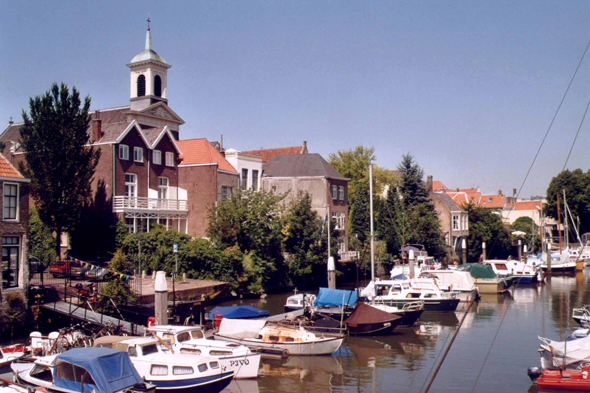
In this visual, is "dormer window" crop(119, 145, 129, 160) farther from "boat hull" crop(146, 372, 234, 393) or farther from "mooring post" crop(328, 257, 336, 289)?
"boat hull" crop(146, 372, 234, 393)

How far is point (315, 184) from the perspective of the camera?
58.4m

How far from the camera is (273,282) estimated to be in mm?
48719

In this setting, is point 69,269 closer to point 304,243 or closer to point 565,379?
point 304,243

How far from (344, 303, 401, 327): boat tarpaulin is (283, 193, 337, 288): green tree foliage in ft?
65.5

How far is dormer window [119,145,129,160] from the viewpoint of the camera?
46.1 metres

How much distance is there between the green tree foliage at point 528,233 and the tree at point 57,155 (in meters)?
66.9

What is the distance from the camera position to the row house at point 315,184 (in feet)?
190

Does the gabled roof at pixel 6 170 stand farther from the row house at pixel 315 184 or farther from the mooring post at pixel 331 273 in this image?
the row house at pixel 315 184

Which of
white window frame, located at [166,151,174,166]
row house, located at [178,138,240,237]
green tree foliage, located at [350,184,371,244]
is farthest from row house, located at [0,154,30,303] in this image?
green tree foliage, located at [350,184,371,244]

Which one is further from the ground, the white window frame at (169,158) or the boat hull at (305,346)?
the white window frame at (169,158)

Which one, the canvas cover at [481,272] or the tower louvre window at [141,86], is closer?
the canvas cover at [481,272]

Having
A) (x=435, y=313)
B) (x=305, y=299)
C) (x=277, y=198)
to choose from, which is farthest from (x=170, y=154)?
(x=435, y=313)

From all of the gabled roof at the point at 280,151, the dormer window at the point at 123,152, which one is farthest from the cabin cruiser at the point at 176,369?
the gabled roof at the point at 280,151

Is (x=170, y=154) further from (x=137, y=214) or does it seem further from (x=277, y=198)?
(x=277, y=198)
